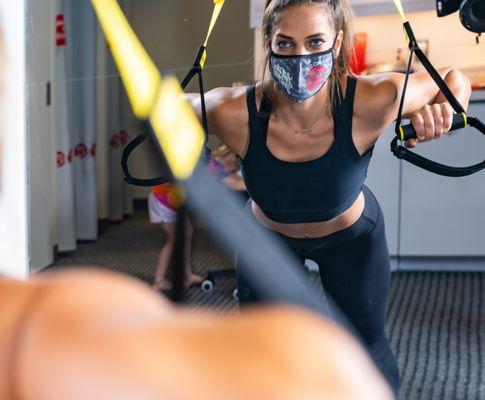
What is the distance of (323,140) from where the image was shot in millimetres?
1045

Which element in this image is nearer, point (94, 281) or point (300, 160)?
point (94, 281)

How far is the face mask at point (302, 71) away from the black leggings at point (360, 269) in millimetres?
188

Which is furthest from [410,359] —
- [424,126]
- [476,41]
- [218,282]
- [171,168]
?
[171,168]

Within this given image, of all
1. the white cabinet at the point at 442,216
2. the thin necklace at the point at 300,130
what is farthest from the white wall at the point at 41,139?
the white cabinet at the point at 442,216

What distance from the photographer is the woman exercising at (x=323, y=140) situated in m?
1.00

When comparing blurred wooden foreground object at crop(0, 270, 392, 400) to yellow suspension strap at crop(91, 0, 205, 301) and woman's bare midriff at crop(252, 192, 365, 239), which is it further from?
woman's bare midriff at crop(252, 192, 365, 239)

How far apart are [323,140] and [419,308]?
121cm

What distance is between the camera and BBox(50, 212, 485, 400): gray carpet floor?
1508 mm

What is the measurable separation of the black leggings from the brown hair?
7.0 inches

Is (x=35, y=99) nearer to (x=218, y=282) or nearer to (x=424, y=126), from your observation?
(x=424, y=126)

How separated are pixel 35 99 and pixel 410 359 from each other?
104 centimetres

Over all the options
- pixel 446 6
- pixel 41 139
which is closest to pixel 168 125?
pixel 446 6

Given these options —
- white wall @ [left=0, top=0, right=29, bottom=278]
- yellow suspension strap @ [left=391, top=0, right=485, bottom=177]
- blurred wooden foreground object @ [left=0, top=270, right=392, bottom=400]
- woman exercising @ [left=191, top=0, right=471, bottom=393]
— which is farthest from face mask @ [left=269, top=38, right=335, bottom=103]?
blurred wooden foreground object @ [left=0, top=270, right=392, bottom=400]

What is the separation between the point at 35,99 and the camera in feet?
4.44
